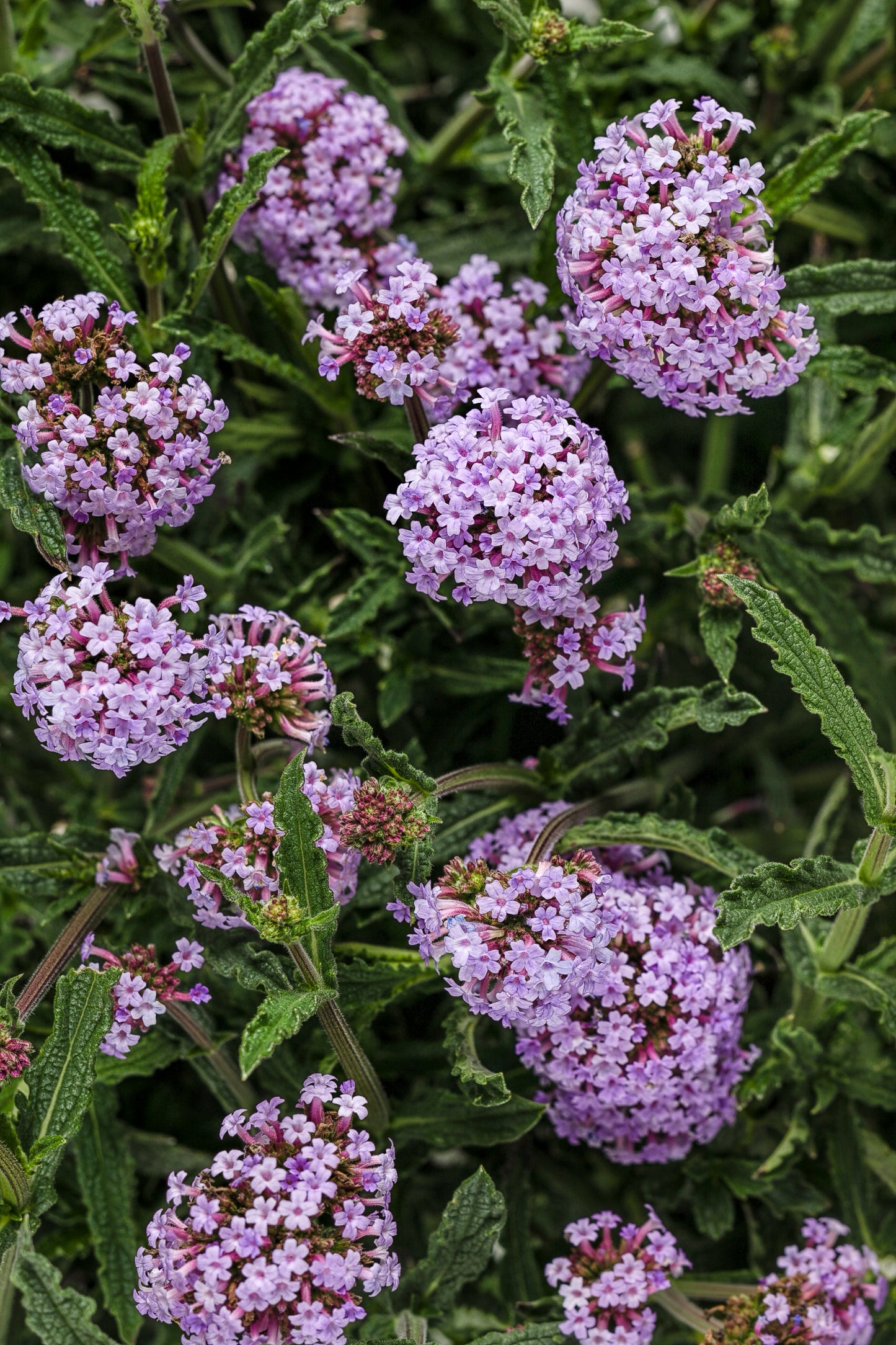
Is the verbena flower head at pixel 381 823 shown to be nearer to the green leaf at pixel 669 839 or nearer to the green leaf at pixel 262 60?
→ the green leaf at pixel 669 839

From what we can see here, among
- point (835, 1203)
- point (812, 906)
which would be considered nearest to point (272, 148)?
point (812, 906)

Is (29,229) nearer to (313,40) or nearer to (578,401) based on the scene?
(313,40)

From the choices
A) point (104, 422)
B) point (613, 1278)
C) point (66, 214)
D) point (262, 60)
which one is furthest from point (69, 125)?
point (613, 1278)

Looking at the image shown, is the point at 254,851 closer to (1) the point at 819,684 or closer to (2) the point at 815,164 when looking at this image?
(1) the point at 819,684

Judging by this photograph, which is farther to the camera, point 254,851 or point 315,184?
point 315,184

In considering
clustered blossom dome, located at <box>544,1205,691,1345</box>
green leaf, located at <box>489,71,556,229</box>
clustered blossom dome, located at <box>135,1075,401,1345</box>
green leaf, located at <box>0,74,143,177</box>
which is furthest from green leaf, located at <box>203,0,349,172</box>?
clustered blossom dome, located at <box>544,1205,691,1345</box>

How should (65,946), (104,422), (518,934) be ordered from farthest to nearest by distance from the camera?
1. (65,946)
2. (104,422)
3. (518,934)

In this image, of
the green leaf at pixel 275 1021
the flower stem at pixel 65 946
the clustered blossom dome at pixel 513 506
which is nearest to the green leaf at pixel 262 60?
the clustered blossom dome at pixel 513 506
